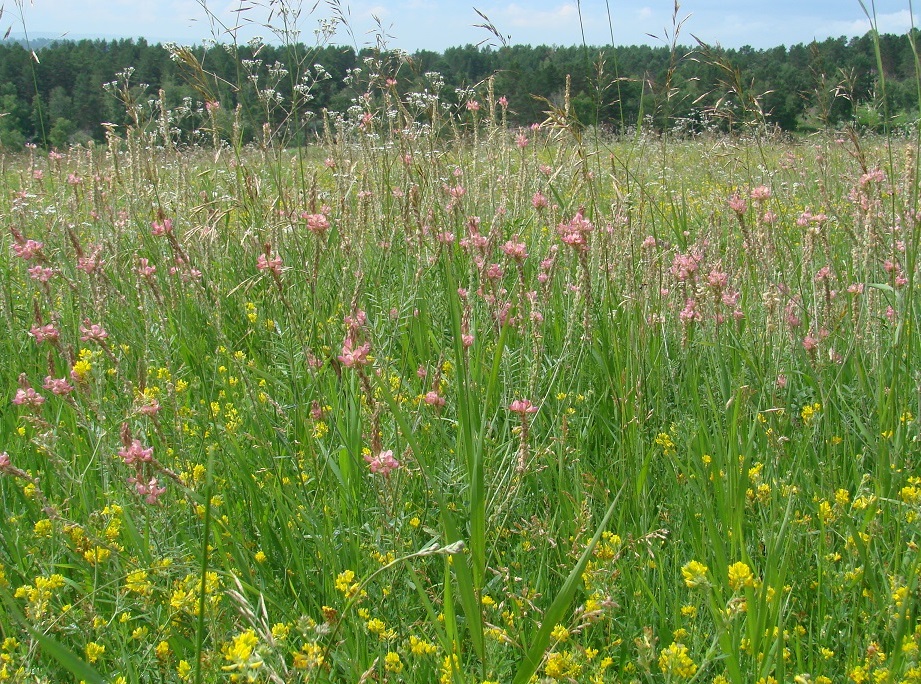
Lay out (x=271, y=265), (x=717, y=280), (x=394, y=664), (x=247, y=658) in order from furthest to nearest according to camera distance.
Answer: (x=717, y=280) < (x=271, y=265) < (x=394, y=664) < (x=247, y=658)

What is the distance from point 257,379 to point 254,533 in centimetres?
76

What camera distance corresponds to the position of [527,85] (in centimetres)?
443

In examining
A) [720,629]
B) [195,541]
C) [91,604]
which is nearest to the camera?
[720,629]

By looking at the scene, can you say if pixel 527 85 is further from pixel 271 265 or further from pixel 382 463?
pixel 382 463

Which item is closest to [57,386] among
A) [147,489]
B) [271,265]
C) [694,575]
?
[147,489]

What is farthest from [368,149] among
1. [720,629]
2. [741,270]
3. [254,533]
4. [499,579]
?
[720,629]

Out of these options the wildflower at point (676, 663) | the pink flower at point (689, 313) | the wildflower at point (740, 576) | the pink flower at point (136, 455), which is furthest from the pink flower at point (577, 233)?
the pink flower at point (136, 455)

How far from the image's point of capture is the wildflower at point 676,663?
1.04 m

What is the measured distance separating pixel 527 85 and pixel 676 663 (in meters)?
3.94

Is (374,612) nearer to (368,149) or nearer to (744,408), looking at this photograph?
(744,408)

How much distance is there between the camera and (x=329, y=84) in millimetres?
6207

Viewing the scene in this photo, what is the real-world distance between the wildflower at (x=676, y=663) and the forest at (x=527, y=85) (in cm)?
127

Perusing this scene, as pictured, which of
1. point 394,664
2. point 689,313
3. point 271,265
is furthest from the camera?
point 689,313

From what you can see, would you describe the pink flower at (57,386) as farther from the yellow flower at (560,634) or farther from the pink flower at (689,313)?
the pink flower at (689,313)
